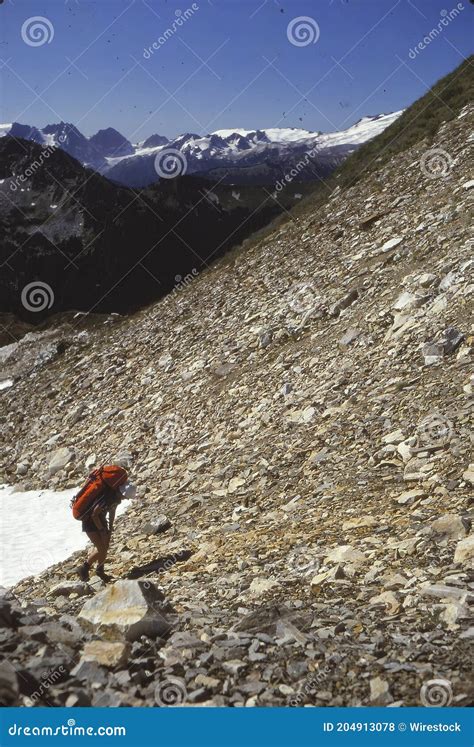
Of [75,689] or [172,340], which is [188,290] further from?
[75,689]

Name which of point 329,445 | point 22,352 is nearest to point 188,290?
point 22,352

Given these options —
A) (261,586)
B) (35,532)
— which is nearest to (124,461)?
(35,532)

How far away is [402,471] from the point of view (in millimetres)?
8594

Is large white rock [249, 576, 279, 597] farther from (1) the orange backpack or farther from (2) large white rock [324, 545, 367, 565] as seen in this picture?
(1) the orange backpack

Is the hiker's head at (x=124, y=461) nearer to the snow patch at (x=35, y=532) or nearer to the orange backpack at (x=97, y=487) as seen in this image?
the snow patch at (x=35, y=532)

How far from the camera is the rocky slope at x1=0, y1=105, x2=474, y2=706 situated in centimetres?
458

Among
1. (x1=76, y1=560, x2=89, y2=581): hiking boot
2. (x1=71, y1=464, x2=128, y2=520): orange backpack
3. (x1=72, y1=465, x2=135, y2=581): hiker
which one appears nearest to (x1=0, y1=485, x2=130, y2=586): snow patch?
(x1=76, y1=560, x2=89, y2=581): hiking boot

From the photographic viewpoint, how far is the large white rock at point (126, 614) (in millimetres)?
5176

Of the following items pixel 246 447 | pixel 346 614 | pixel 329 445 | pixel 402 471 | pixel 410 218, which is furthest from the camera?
pixel 410 218

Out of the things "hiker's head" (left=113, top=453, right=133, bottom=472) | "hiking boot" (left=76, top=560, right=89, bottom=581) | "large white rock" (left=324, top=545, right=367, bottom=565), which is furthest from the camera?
"hiker's head" (left=113, top=453, right=133, bottom=472)

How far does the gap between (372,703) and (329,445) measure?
20.5 feet

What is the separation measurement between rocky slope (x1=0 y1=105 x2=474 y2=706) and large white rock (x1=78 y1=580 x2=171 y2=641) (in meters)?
0.02

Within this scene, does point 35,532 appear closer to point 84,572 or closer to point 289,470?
A: point 84,572

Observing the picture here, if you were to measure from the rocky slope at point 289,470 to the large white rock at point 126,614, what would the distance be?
0.02 m
